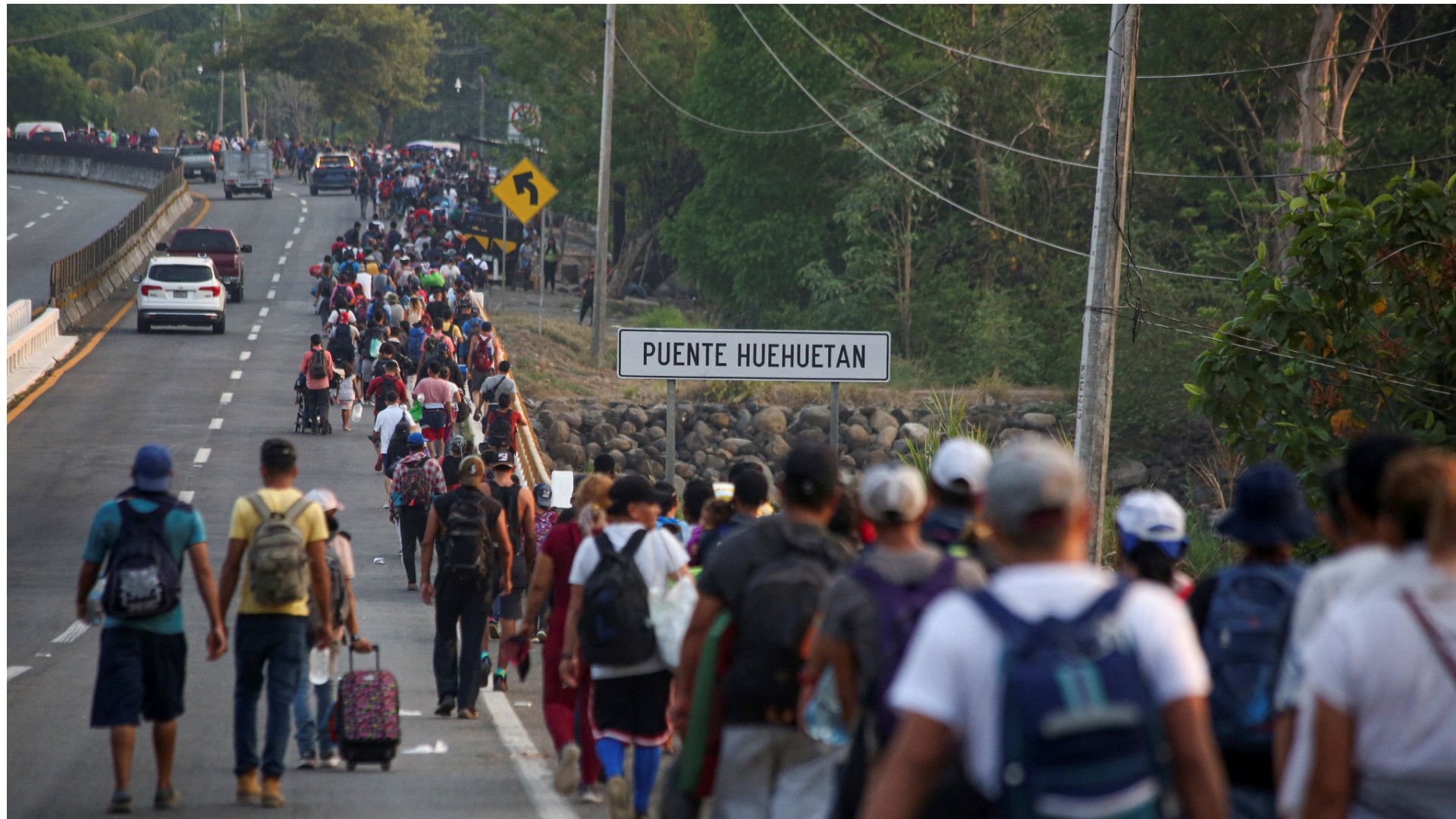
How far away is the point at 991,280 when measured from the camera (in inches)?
1688

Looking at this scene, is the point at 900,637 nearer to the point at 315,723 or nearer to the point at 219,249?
the point at 315,723

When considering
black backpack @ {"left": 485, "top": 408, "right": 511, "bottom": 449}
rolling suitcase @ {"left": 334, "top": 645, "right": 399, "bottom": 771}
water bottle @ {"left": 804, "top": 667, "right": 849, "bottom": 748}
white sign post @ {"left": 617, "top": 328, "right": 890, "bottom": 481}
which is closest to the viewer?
water bottle @ {"left": 804, "top": 667, "right": 849, "bottom": 748}

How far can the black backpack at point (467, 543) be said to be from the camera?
998 cm

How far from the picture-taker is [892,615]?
4590mm

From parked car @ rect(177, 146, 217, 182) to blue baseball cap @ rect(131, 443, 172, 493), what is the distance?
239ft

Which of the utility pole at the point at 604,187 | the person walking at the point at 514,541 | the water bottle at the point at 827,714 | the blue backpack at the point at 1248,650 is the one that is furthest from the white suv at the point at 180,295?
the blue backpack at the point at 1248,650

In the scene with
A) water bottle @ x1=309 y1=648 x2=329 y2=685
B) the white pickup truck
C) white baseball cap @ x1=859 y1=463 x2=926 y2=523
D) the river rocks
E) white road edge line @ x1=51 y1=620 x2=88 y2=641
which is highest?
the white pickup truck

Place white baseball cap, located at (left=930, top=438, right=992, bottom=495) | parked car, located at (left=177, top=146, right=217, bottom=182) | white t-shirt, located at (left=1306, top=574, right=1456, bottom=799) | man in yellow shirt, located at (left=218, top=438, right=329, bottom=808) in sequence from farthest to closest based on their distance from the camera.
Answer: parked car, located at (left=177, top=146, right=217, bottom=182) < man in yellow shirt, located at (left=218, top=438, right=329, bottom=808) < white baseball cap, located at (left=930, top=438, right=992, bottom=495) < white t-shirt, located at (left=1306, top=574, right=1456, bottom=799)

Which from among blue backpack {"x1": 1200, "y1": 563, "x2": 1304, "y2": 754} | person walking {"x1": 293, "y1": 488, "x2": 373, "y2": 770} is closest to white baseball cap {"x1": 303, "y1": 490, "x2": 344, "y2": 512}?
person walking {"x1": 293, "y1": 488, "x2": 373, "y2": 770}

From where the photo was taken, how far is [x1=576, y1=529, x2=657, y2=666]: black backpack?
7238 millimetres

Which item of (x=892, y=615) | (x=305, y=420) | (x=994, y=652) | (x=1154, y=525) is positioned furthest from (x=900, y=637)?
(x=305, y=420)

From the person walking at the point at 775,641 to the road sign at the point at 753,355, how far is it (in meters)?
7.62

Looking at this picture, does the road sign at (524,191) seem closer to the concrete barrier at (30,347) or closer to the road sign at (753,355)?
the concrete barrier at (30,347)

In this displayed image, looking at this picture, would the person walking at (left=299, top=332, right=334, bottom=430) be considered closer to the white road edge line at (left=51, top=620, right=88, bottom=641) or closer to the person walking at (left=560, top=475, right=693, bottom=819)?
the white road edge line at (left=51, top=620, right=88, bottom=641)
